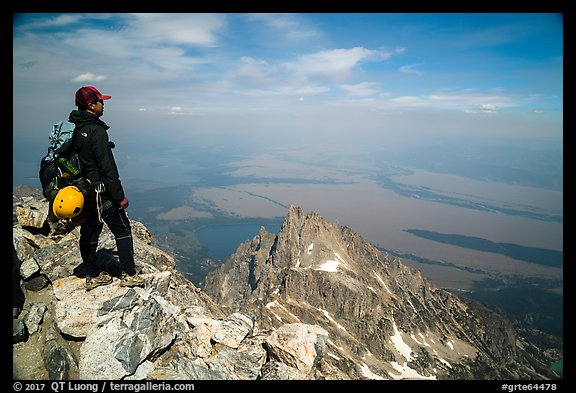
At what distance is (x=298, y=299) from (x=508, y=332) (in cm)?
9815

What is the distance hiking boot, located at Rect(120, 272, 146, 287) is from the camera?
9.87 m

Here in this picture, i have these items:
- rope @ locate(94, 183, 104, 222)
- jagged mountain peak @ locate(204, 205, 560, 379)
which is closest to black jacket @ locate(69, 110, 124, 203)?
rope @ locate(94, 183, 104, 222)

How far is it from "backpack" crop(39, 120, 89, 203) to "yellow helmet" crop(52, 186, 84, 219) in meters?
0.33

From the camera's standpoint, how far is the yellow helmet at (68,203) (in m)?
7.98

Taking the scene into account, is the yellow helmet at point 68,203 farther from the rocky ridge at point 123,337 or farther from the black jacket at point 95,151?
the rocky ridge at point 123,337

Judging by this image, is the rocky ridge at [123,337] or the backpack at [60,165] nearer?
Answer: the rocky ridge at [123,337]

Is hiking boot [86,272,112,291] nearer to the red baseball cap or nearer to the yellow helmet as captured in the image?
the yellow helmet

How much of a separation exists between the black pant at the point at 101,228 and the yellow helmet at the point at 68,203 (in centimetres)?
71

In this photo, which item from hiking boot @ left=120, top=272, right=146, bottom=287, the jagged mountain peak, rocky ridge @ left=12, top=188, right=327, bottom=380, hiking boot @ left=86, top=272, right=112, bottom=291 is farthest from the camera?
the jagged mountain peak

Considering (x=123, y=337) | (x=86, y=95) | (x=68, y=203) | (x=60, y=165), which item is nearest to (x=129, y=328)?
(x=123, y=337)

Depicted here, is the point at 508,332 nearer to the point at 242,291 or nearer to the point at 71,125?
the point at 242,291

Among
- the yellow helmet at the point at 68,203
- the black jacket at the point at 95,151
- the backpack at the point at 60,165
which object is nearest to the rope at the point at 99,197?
the black jacket at the point at 95,151

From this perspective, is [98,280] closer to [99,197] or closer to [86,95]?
[99,197]

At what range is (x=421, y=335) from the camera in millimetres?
122312
